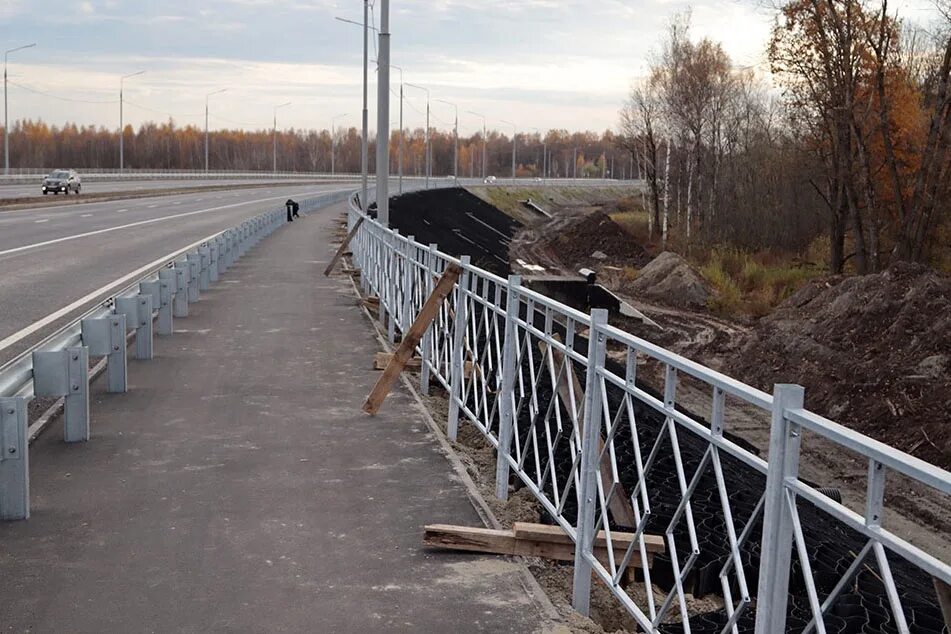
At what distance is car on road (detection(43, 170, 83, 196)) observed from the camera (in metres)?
56.5

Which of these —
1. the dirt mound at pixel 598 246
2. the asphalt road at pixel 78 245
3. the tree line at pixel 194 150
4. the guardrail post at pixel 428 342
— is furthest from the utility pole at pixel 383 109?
the tree line at pixel 194 150

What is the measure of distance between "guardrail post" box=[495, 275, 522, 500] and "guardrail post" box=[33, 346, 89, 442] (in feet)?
9.54

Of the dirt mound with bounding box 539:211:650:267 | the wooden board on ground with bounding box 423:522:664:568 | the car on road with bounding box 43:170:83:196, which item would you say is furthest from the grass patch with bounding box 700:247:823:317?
the car on road with bounding box 43:170:83:196

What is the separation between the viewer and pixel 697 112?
5972cm

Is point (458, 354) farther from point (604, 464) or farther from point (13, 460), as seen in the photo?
point (13, 460)

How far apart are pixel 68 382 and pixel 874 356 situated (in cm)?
1853

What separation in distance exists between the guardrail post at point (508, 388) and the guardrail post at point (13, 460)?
2773 mm

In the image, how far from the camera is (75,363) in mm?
7613

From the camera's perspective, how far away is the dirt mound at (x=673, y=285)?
1468 inches

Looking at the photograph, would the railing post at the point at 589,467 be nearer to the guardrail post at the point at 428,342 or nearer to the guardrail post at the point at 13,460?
the guardrail post at the point at 13,460

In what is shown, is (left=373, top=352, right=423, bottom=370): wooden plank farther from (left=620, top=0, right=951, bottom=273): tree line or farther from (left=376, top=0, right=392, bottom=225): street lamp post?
(left=620, top=0, right=951, bottom=273): tree line

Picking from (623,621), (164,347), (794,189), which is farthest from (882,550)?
(794,189)

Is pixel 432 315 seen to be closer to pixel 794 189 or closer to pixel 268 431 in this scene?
pixel 268 431

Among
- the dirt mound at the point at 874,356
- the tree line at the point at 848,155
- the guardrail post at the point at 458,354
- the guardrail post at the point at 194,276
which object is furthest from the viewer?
the tree line at the point at 848,155
